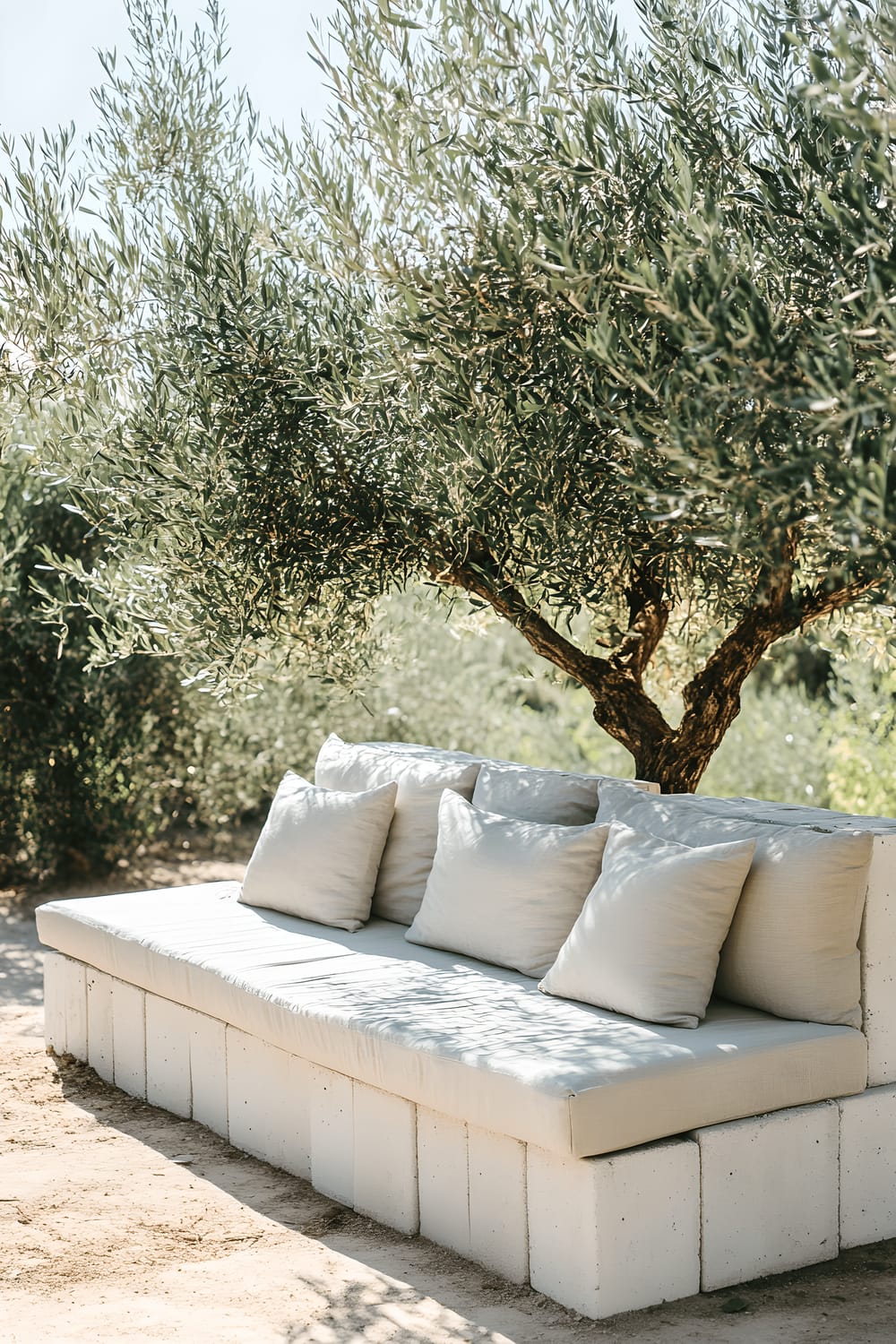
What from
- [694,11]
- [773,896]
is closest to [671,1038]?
[773,896]

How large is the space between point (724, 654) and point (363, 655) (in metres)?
1.61

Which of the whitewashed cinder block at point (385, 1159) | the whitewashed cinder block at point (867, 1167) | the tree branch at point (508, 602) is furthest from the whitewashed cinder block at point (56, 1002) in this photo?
the whitewashed cinder block at point (867, 1167)

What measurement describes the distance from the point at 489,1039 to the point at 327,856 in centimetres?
168

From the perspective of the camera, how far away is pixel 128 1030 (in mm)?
5297

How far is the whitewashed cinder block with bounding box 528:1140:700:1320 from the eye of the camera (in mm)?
3359

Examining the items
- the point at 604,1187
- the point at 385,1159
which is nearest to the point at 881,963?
the point at 604,1187

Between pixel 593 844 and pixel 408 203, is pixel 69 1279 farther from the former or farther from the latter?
pixel 408 203

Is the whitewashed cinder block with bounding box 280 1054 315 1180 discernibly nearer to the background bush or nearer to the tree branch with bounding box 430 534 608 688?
the tree branch with bounding box 430 534 608 688

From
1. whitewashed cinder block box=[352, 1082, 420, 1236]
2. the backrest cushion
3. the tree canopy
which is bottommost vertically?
whitewashed cinder block box=[352, 1082, 420, 1236]

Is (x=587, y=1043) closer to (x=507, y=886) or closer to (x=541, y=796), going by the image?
(x=507, y=886)

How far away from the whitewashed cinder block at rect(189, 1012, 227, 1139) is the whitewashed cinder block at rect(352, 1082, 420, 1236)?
821mm

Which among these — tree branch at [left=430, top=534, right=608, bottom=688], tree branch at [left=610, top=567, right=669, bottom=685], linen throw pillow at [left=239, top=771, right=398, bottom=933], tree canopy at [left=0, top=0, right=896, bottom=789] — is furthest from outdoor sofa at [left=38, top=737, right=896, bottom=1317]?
tree canopy at [left=0, top=0, right=896, bottom=789]

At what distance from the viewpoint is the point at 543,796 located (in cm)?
488

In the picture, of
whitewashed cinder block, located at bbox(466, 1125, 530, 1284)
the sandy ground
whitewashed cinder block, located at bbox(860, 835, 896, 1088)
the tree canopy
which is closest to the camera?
the tree canopy
